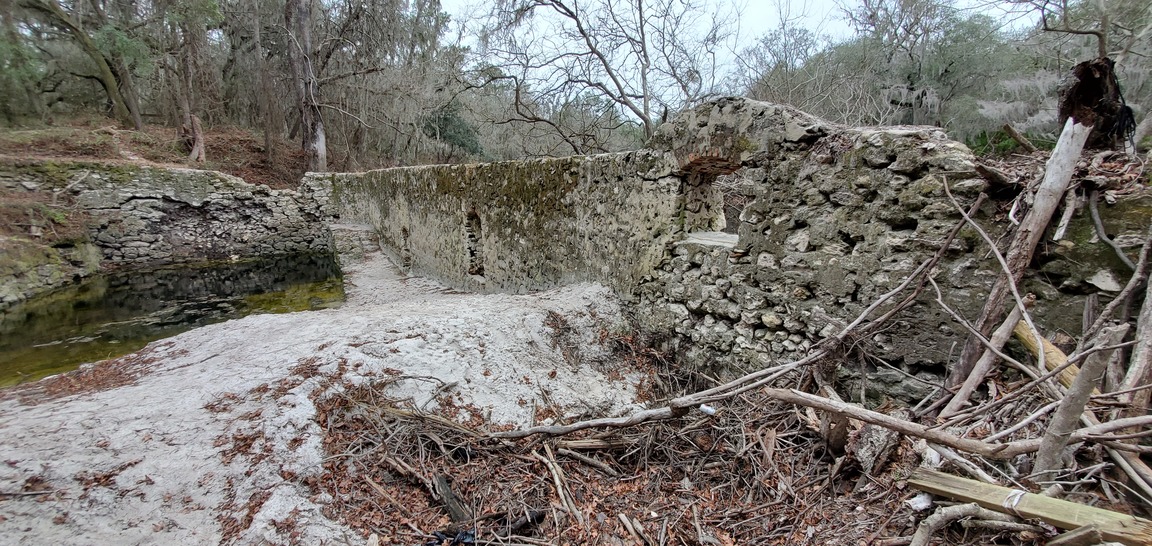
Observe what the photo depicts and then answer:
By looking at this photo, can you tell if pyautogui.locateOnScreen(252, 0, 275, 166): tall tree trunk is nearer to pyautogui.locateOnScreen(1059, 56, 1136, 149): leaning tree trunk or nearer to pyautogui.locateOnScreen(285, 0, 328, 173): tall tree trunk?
pyautogui.locateOnScreen(285, 0, 328, 173): tall tree trunk

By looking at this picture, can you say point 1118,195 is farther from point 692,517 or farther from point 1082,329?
point 692,517

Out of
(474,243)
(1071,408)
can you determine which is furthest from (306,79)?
(1071,408)

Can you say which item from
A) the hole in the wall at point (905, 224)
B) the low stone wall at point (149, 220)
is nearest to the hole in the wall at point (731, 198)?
the hole in the wall at point (905, 224)

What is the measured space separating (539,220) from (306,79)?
13.5m

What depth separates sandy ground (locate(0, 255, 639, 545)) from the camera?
2.44m

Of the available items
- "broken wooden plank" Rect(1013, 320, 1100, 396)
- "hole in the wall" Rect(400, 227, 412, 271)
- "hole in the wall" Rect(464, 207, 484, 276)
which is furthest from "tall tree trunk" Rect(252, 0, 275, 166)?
"broken wooden plank" Rect(1013, 320, 1100, 396)

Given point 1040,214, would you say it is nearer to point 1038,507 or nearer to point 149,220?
point 1038,507

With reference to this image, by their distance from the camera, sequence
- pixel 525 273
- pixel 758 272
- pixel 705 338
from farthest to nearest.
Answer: pixel 525 273, pixel 705 338, pixel 758 272

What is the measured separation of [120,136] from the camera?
1453cm

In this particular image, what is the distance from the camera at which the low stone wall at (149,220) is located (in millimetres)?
10742

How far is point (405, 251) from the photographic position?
10.1 m

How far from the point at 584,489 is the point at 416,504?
0.96 metres

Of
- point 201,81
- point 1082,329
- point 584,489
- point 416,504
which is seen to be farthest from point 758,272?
point 201,81

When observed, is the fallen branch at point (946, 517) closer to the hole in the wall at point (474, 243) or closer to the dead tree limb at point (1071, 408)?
the dead tree limb at point (1071, 408)
